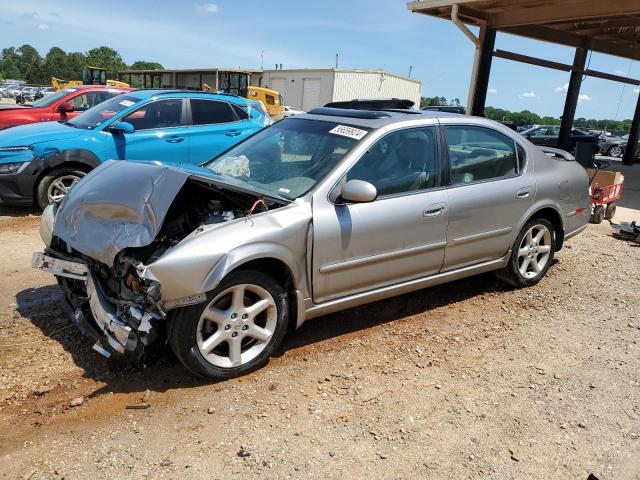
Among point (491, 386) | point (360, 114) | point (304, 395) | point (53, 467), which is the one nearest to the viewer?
point (53, 467)

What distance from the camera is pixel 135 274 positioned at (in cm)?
306

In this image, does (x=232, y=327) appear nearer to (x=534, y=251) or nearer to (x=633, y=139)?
(x=534, y=251)

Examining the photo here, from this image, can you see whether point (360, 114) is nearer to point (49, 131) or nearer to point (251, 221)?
point (251, 221)

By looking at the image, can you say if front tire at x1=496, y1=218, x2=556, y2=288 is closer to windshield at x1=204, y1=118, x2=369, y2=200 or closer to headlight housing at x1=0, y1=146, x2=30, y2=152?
windshield at x1=204, y1=118, x2=369, y2=200

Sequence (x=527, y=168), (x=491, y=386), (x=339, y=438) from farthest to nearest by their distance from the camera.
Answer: (x=527, y=168), (x=491, y=386), (x=339, y=438)

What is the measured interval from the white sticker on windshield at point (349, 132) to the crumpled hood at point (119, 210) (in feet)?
4.23

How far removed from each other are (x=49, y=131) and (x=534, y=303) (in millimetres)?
6523

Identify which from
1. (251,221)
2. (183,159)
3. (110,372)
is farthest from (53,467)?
(183,159)

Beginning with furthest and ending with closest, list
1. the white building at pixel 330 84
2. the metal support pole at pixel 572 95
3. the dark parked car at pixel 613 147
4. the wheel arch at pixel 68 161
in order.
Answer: the white building at pixel 330 84
the dark parked car at pixel 613 147
the metal support pole at pixel 572 95
the wheel arch at pixel 68 161

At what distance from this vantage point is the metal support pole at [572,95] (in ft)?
52.9

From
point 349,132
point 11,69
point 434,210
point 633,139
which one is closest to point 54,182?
point 349,132

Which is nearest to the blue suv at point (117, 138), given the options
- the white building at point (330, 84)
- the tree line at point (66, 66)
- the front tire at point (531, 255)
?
the front tire at point (531, 255)

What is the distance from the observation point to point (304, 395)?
3143mm

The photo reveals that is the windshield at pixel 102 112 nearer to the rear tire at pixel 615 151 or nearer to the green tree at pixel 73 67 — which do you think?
the rear tire at pixel 615 151
